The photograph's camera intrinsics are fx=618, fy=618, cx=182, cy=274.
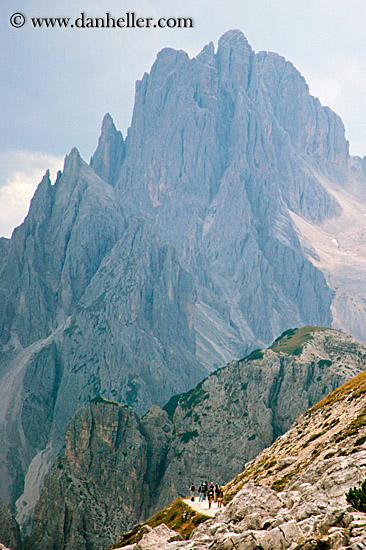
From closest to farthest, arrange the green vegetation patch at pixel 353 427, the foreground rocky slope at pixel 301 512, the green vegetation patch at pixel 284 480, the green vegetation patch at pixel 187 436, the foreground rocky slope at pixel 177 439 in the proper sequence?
the foreground rocky slope at pixel 301 512 < the green vegetation patch at pixel 284 480 < the green vegetation patch at pixel 353 427 < the foreground rocky slope at pixel 177 439 < the green vegetation patch at pixel 187 436

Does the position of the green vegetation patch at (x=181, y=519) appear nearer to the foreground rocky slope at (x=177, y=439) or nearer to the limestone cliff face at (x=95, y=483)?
the foreground rocky slope at (x=177, y=439)

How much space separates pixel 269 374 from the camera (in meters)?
147

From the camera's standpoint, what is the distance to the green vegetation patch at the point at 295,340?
512 feet

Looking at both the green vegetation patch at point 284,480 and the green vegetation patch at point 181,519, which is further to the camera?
the green vegetation patch at point 181,519

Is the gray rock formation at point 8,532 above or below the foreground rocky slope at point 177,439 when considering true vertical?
below

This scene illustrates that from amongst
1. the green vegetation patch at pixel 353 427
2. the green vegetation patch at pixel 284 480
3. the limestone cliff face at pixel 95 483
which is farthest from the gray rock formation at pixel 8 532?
the green vegetation patch at pixel 353 427

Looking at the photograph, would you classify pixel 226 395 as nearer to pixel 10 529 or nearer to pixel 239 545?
pixel 10 529

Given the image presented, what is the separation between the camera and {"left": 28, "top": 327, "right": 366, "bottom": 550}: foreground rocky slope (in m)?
137

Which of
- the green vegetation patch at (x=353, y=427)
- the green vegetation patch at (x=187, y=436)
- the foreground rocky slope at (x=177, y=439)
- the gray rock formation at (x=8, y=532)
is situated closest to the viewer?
the green vegetation patch at (x=353, y=427)

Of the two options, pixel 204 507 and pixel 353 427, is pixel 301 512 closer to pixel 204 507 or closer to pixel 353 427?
pixel 353 427

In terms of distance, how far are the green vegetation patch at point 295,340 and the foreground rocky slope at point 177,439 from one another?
1.96ft

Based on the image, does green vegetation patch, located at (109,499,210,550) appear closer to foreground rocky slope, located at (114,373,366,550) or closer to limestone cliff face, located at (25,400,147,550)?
foreground rocky slope, located at (114,373,366,550)

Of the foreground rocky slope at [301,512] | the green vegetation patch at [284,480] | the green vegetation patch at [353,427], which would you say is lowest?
the green vegetation patch at [284,480]

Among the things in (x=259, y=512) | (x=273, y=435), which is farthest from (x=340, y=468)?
(x=273, y=435)
